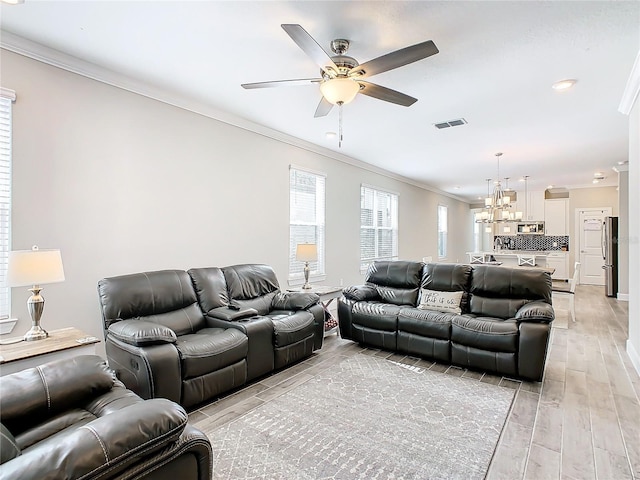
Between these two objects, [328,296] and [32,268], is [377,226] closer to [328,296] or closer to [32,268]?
[328,296]

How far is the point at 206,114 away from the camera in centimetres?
391

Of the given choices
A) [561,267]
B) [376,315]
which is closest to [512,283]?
[376,315]

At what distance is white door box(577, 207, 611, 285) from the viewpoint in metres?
9.21

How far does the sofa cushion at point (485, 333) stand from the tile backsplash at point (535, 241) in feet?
27.1

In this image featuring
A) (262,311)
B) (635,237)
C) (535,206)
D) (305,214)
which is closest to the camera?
(635,237)

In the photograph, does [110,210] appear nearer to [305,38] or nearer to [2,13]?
[2,13]


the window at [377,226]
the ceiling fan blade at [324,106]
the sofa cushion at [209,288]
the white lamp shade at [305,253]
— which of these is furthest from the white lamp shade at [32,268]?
the window at [377,226]

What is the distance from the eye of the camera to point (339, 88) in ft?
8.00

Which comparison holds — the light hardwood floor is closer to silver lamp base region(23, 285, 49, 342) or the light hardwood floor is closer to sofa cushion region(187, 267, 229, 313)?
sofa cushion region(187, 267, 229, 313)

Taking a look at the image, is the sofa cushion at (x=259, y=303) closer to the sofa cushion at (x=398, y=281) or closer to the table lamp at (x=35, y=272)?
the sofa cushion at (x=398, y=281)

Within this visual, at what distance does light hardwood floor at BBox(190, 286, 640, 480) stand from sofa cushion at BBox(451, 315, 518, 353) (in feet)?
1.01

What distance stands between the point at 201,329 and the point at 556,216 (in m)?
10.4

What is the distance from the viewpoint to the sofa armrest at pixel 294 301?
12.6ft

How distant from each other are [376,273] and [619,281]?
19.6ft
